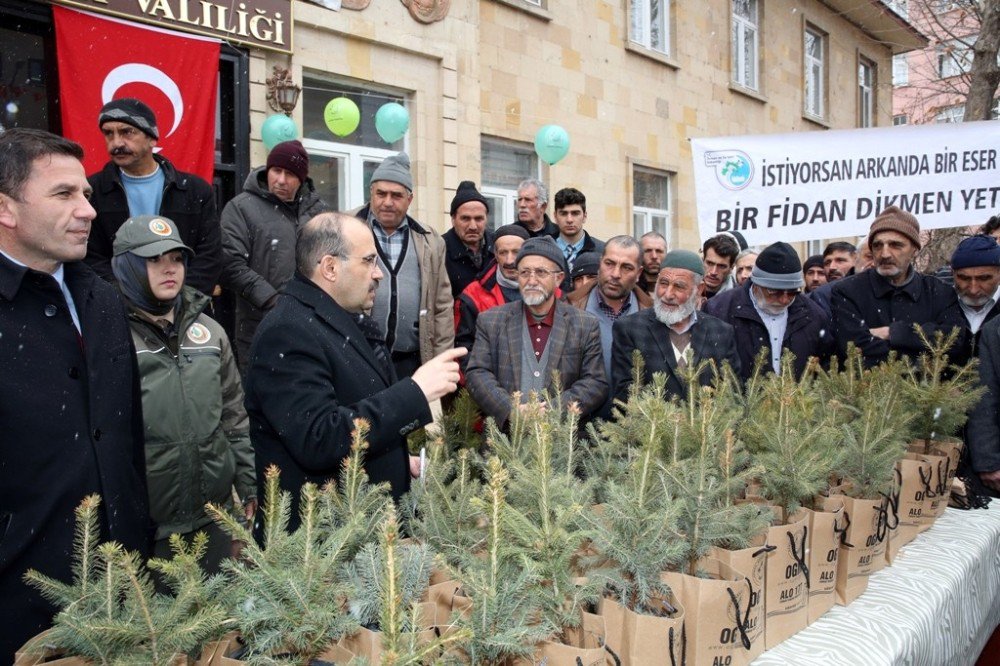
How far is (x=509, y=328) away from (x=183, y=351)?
1.51m

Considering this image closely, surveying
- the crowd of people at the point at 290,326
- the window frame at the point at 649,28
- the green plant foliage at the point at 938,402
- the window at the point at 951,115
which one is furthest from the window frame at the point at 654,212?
the green plant foliage at the point at 938,402

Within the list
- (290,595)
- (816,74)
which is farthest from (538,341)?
(816,74)

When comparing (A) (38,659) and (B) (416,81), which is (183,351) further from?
(B) (416,81)

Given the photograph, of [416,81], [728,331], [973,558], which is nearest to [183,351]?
[728,331]

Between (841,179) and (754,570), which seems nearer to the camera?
(754,570)

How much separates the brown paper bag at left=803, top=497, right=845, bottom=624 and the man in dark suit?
4.97 feet

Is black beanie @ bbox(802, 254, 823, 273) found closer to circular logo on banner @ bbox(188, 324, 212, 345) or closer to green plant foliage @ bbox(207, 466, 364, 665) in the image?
circular logo on banner @ bbox(188, 324, 212, 345)

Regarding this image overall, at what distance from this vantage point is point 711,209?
5539 millimetres

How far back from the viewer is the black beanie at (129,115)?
3.69 metres

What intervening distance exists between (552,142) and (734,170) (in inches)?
111

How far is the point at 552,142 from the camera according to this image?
812cm

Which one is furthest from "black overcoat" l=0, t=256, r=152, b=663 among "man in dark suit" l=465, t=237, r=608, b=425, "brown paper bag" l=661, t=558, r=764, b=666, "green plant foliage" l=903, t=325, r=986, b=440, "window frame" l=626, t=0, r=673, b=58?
"window frame" l=626, t=0, r=673, b=58

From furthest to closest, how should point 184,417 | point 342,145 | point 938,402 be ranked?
point 342,145, point 938,402, point 184,417

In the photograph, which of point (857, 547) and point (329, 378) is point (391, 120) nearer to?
point (329, 378)
